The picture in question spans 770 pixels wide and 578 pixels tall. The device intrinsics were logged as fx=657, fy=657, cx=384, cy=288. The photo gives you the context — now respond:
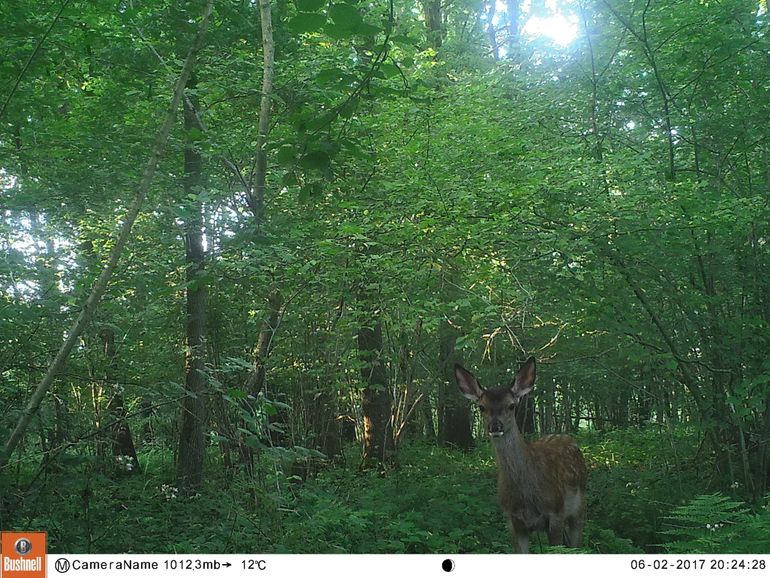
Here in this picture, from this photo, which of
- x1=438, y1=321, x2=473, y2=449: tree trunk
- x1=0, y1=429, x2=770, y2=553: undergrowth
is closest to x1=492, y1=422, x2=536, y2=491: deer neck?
x1=0, y1=429, x2=770, y2=553: undergrowth

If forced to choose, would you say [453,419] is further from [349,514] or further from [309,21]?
[309,21]

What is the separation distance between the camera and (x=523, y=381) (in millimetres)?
4207

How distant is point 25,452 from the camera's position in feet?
11.8

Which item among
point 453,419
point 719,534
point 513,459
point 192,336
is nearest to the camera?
point 719,534

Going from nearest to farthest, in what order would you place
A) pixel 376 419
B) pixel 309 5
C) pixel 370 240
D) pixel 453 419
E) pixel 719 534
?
1. pixel 309 5
2. pixel 719 534
3. pixel 370 240
4. pixel 376 419
5. pixel 453 419

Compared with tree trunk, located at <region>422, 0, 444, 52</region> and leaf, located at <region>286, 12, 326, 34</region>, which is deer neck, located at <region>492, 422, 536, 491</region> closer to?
leaf, located at <region>286, 12, 326, 34</region>

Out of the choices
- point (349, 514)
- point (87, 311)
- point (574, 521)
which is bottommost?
point (574, 521)

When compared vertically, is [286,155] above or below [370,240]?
below

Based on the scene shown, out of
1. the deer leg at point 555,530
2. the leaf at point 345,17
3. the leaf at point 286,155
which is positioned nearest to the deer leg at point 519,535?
the deer leg at point 555,530

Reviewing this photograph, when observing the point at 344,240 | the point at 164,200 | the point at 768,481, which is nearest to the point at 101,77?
the point at 164,200
